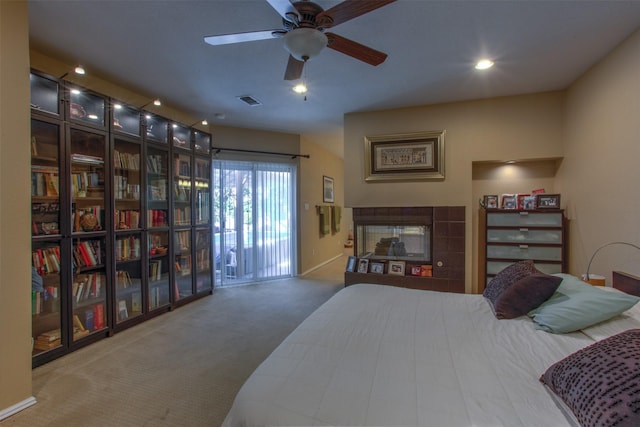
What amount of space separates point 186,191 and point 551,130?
4.65m

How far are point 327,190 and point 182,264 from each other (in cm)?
363

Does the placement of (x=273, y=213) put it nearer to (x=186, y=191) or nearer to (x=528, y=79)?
(x=186, y=191)

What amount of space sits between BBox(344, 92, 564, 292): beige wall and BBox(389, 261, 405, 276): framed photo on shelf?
81 centimetres

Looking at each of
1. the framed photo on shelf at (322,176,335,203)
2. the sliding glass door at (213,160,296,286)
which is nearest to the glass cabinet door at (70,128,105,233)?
the sliding glass door at (213,160,296,286)

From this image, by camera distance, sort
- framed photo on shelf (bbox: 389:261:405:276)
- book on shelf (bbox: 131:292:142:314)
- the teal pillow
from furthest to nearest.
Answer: framed photo on shelf (bbox: 389:261:405:276), book on shelf (bbox: 131:292:142:314), the teal pillow

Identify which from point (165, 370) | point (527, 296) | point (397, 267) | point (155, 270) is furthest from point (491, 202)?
point (155, 270)

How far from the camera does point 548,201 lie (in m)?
3.37

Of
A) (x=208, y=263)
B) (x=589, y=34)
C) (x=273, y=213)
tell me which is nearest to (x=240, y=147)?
(x=273, y=213)

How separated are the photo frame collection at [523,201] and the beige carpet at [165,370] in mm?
2640

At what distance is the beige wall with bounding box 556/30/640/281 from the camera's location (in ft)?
7.42

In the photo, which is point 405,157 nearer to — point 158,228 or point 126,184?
point 158,228

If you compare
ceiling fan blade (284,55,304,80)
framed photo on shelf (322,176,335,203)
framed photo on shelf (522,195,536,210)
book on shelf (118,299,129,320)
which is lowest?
book on shelf (118,299,129,320)

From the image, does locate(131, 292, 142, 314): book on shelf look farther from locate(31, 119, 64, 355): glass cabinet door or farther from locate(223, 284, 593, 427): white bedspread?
locate(223, 284, 593, 427): white bedspread

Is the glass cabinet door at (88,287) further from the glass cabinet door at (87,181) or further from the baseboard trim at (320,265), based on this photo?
the baseboard trim at (320,265)
